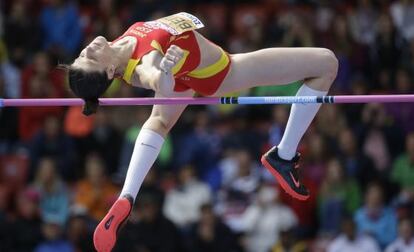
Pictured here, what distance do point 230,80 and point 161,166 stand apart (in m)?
5.46

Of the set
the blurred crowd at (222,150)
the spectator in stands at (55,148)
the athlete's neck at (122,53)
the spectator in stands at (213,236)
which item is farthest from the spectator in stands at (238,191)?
the athlete's neck at (122,53)

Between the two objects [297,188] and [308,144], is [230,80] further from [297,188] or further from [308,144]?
[308,144]

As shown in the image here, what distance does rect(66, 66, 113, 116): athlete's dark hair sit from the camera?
9.13 meters

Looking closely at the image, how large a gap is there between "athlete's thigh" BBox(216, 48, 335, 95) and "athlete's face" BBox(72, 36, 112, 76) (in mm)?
986

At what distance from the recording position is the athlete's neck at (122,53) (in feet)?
30.5

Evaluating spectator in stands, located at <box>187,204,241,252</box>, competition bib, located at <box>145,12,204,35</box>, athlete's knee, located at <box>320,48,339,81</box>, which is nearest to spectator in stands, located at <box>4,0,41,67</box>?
spectator in stands, located at <box>187,204,241,252</box>

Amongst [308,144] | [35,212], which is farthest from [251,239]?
[35,212]

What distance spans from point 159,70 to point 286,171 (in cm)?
Answer: 167

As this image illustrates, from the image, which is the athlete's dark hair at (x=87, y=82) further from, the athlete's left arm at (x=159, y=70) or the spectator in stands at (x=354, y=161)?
the spectator in stands at (x=354, y=161)

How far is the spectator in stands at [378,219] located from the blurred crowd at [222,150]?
1 centimetres

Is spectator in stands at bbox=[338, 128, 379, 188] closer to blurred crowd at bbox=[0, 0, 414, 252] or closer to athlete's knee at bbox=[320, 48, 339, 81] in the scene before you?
blurred crowd at bbox=[0, 0, 414, 252]

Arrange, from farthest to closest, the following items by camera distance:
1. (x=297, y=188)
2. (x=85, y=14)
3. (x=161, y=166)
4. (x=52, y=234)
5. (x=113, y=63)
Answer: (x=85, y=14) < (x=161, y=166) < (x=52, y=234) < (x=297, y=188) < (x=113, y=63)

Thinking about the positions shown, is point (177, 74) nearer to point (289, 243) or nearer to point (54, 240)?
point (289, 243)

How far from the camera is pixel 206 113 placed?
15297 mm
